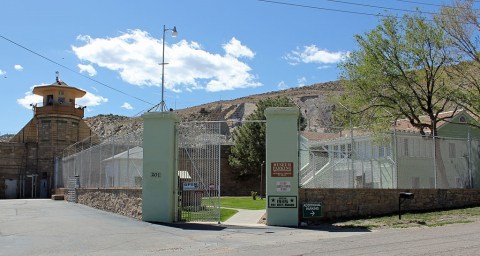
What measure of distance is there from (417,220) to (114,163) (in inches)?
525

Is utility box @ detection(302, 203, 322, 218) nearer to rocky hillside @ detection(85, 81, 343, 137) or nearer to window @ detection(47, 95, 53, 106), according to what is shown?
window @ detection(47, 95, 53, 106)

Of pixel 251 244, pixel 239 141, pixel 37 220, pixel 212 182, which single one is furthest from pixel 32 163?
pixel 251 244

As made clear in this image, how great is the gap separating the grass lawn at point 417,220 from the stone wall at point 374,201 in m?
0.68

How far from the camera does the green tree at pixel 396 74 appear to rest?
25500 millimetres

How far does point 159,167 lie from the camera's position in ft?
59.3

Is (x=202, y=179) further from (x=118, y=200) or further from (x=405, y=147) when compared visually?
(x=405, y=147)

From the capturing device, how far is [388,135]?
21.5 meters

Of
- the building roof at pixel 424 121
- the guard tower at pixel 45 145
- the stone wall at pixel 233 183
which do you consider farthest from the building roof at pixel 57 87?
the building roof at pixel 424 121

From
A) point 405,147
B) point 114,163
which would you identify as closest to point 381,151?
point 405,147

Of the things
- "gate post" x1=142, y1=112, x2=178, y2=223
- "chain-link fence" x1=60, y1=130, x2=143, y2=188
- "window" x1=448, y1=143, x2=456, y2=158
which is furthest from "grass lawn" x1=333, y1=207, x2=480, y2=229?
"chain-link fence" x1=60, y1=130, x2=143, y2=188

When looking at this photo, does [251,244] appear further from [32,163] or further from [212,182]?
[32,163]

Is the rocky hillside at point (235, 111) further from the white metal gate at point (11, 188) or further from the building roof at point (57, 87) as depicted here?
the white metal gate at point (11, 188)

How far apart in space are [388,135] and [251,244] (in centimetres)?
1095

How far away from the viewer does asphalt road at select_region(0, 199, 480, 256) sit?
35.9ft
